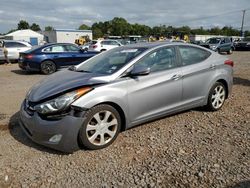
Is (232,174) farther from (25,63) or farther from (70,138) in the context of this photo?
(25,63)

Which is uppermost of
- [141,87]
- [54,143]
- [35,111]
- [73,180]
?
[141,87]

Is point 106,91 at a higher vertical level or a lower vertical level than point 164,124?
higher

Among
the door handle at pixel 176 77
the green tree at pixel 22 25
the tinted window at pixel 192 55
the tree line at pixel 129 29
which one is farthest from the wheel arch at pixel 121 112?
the green tree at pixel 22 25

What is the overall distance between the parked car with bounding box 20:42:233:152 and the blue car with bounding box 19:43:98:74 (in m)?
6.80

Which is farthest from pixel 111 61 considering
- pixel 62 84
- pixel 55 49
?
pixel 55 49

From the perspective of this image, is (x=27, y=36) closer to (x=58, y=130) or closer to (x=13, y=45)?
(x=13, y=45)

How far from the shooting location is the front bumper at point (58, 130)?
3.31m

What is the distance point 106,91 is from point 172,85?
1.29 m

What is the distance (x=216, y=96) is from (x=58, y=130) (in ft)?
10.7

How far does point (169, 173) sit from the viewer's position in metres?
3.06

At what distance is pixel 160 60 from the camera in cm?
430

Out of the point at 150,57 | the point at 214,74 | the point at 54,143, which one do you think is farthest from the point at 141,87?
the point at 214,74

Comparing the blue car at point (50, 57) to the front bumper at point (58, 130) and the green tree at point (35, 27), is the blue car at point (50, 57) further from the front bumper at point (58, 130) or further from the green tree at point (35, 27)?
the green tree at point (35, 27)

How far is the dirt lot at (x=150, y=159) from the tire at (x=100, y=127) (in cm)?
13
